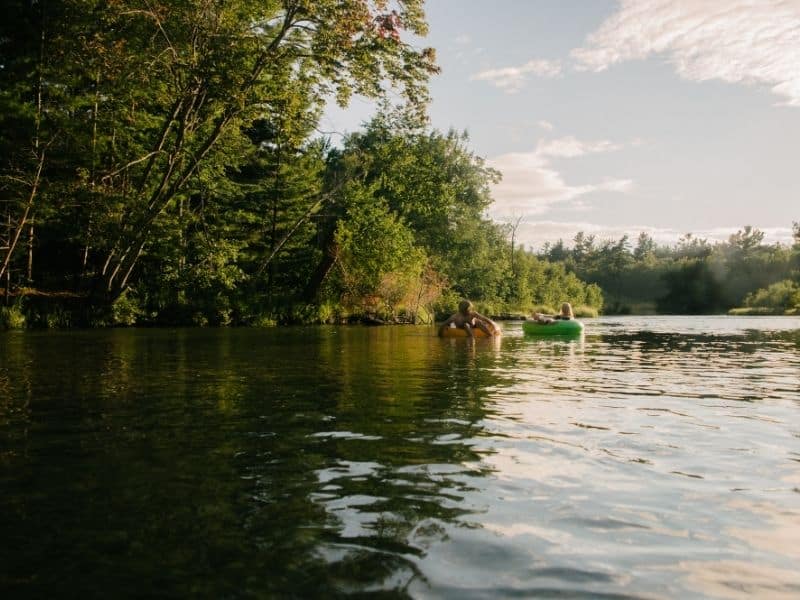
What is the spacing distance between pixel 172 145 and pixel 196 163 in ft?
17.3

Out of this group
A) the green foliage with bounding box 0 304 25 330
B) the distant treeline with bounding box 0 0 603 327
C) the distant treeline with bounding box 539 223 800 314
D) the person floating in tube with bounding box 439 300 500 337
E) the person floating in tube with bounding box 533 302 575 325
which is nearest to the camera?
the person floating in tube with bounding box 439 300 500 337

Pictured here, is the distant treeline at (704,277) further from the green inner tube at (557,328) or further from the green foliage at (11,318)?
the green foliage at (11,318)

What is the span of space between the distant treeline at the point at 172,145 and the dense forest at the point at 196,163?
0.08m

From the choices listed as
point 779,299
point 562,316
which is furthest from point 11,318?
point 779,299

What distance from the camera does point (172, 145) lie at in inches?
1069

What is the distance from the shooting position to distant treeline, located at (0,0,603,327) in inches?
836

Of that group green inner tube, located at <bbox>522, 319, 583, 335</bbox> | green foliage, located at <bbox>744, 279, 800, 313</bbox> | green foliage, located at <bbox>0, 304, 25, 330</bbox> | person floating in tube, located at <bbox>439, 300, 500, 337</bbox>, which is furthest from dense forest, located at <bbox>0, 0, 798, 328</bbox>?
green foliage, located at <bbox>744, 279, 800, 313</bbox>

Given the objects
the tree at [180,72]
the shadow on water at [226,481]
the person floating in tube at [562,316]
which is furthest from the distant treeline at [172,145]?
the shadow on water at [226,481]

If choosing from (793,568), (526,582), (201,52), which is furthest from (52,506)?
(201,52)

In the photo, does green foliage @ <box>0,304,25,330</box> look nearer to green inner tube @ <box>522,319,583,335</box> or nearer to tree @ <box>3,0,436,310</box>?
tree @ <box>3,0,436,310</box>

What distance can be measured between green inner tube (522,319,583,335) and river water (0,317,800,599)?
42.5ft

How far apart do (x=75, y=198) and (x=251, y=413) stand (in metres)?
20.9

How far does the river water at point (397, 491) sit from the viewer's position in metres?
2.63

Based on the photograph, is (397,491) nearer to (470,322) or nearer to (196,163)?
(470,322)
